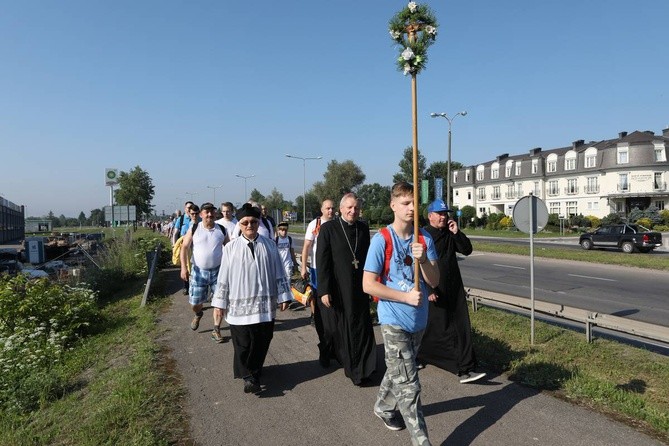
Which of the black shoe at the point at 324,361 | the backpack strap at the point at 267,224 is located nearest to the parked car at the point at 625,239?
the backpack strap at the point at 267,224

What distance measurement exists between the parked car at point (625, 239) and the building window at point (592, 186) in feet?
111

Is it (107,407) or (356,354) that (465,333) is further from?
(107,407)

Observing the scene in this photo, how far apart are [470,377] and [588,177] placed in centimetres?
5997

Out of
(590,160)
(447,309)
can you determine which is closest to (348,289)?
(447,309)

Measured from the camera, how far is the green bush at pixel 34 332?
4988 mm

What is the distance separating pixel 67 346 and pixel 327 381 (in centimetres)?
474

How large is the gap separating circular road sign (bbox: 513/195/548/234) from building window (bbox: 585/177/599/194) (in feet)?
183

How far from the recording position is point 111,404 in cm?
424

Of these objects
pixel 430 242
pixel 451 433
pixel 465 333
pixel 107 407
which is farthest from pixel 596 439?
pixel 107 407

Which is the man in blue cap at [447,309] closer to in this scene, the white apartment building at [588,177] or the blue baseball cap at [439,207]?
the blue baseball cap at [439,207]

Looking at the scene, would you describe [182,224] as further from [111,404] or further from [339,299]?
[339,299]

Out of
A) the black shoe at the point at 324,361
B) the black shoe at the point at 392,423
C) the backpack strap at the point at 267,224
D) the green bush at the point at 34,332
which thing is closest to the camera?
the black shoe at the point at 392,423

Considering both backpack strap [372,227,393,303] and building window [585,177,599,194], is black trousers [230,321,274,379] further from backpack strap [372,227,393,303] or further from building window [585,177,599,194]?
building window [585,177,599,194]

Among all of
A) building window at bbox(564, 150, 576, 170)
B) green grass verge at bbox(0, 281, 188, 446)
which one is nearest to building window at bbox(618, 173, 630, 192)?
building window at bbox(564, 150, 576, 170)
